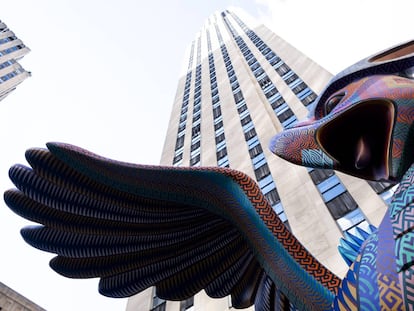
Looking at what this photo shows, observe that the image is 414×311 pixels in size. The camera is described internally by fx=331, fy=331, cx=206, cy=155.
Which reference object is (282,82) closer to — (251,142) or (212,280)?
(251,142)

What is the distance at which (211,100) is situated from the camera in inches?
1231

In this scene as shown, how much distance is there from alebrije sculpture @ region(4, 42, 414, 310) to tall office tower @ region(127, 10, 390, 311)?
102cm

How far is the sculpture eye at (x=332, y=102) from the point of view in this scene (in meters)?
3.41

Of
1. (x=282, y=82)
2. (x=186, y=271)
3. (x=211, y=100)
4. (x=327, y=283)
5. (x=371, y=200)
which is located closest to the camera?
(x=327, y=283)

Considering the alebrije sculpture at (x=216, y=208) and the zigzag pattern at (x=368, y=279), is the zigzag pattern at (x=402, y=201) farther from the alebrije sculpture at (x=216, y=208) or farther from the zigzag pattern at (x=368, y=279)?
the zigzag pattern at (x=368, y=279)

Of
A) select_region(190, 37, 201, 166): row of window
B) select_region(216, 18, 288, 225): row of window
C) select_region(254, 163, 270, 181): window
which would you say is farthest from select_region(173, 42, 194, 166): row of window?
select_region(254, 163, 270, 181): window

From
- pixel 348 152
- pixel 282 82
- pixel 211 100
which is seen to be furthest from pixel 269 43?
pixel 348 152

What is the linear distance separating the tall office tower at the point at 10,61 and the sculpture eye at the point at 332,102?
196ft

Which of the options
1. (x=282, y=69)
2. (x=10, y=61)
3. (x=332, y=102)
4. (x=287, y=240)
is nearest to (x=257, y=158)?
(x=282, y=69)

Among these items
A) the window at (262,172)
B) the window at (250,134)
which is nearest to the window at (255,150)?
the window at (262,172)

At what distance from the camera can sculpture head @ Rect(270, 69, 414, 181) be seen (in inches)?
105

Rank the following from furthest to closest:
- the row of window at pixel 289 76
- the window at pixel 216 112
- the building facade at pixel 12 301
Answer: the window at pixel 216 112 → the row of window at pixel 289 76 → the building facade at pixel 12 301

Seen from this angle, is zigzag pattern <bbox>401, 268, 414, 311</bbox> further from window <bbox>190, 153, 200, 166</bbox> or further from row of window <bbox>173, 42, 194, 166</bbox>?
row of window <bbox>173, 42, 194, 166</bbox>

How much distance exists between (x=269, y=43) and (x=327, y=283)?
3565cm
